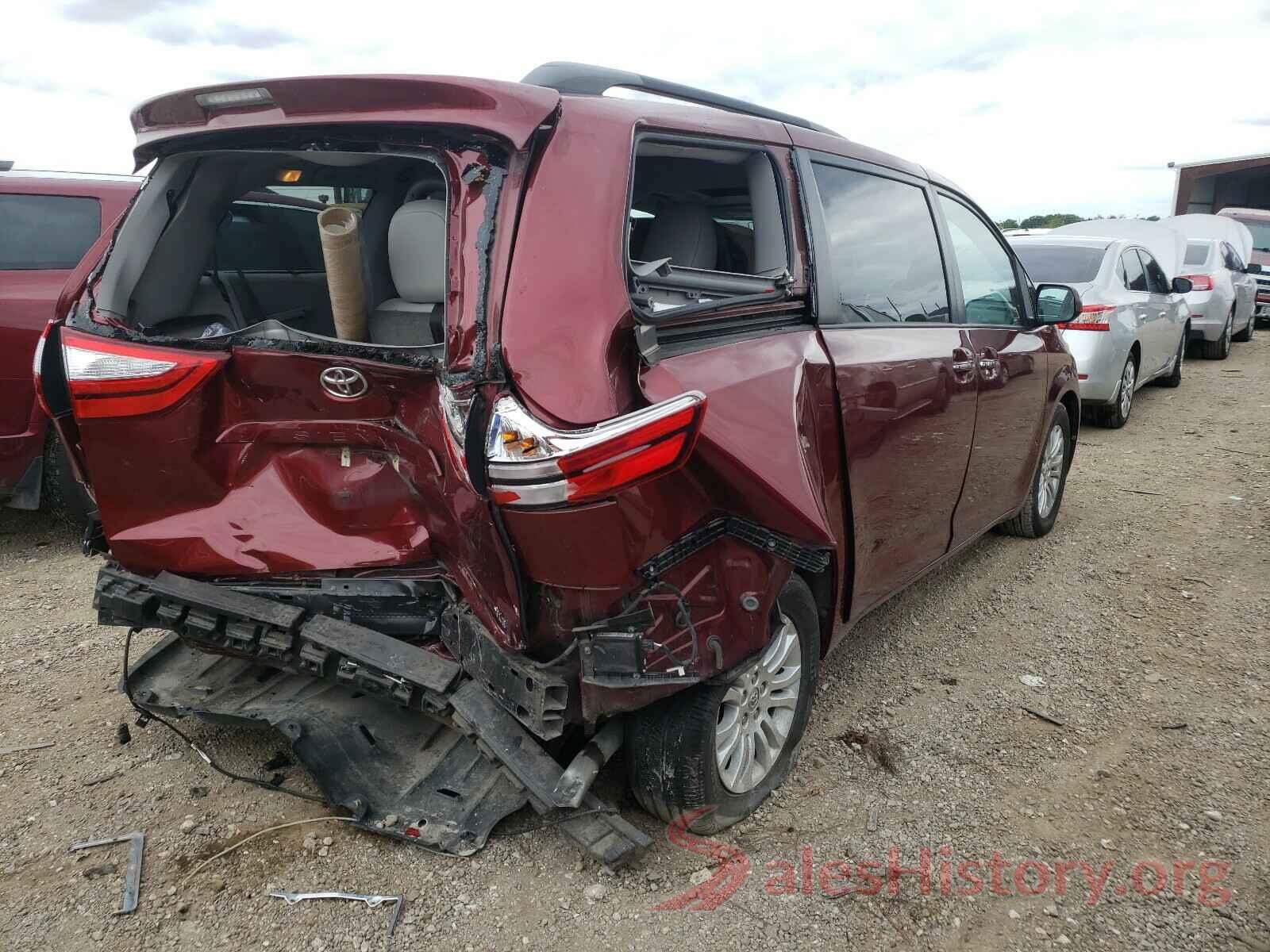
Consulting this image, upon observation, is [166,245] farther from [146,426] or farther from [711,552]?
[711,552]

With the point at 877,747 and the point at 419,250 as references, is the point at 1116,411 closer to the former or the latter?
the point at 877,747

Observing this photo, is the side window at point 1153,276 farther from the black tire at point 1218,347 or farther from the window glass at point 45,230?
the window glass at point 45,230

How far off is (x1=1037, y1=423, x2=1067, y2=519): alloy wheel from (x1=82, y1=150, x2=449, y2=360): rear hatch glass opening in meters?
3.47

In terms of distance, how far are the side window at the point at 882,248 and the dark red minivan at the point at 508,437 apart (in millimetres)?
18

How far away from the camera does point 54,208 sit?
4.80 metres

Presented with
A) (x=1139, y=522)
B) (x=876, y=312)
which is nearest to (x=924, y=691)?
(x=876, y=312)

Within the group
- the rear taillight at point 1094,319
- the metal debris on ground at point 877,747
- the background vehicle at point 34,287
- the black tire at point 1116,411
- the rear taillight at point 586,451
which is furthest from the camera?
the black tire at point 1116,411

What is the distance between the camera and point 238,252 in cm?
351

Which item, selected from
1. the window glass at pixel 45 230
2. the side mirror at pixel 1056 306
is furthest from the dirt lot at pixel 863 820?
the window glass at pixel 45 230

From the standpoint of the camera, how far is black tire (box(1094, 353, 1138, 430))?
24.7 ft

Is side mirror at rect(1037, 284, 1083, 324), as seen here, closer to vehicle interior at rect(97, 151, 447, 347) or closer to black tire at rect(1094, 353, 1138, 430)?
vehicle interior at rect(97, 151, 447, 347)

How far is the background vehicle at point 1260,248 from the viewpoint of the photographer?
15.0m

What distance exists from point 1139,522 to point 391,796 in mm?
4604

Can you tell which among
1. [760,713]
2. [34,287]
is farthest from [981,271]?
[34,287]
